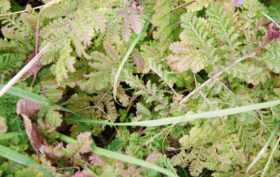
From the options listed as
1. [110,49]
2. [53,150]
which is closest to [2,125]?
[53,150]

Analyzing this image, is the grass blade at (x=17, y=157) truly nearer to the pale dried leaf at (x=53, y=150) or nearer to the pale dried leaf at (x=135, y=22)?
the pale dried leaf at (x=53, y=150)

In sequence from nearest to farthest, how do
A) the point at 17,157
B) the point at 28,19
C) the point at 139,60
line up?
the point at 17,157, the point at 28,19, the point at 139,60

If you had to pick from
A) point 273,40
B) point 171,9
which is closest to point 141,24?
point 171,9

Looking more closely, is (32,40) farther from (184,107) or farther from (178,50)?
(184,107)

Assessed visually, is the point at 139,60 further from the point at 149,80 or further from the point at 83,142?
the point at 83,142

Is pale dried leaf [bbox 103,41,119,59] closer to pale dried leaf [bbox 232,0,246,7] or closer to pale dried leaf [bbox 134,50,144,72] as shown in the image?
pale dried leaf [bbox 134,50,144,72]

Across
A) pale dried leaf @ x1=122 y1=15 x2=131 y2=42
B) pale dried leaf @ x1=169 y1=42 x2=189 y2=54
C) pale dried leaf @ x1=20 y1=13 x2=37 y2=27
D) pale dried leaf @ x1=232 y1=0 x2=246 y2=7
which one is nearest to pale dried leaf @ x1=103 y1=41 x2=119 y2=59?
pale dried leaf @ x1=122 y1=15 x2=131 y2=42

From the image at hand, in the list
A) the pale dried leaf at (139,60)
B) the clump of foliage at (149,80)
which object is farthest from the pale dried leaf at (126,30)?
the pale dried leaf at (139,60)
